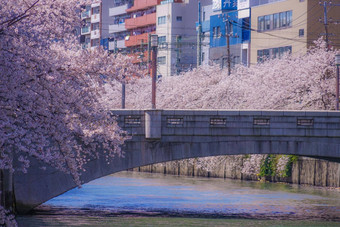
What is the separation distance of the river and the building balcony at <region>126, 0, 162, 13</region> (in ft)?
122

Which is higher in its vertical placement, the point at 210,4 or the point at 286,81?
the point at 210,4

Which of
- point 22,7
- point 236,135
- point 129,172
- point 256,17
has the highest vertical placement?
point 256,17

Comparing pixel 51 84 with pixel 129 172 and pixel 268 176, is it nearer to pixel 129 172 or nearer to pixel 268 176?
pixel 268 176

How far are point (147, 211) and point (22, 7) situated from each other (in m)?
15.3

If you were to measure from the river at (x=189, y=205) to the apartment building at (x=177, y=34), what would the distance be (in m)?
31.4

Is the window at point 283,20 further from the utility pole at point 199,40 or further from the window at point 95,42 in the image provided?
the window at point 95,42

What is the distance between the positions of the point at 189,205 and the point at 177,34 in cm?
4345

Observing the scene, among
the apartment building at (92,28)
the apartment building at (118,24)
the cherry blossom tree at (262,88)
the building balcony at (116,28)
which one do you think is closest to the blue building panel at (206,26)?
the cherry blossom tree at (262,88)

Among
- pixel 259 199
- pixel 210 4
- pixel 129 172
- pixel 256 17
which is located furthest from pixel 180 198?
pixel 210 4

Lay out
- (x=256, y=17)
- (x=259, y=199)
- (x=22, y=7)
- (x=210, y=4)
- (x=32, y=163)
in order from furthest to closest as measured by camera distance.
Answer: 1. (x=210, y=4)
2. (x=256, y=17)
3. (x=259, y=199)
4. (x=32, y=163)
5. (x=22, y=7)

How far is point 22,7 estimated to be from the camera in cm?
1355

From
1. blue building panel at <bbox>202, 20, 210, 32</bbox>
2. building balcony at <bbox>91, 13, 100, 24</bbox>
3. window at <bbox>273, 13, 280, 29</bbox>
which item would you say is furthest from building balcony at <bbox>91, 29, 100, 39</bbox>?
window at <bbox>273, 13, 280, 29</bbox>

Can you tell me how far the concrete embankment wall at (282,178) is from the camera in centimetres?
3703

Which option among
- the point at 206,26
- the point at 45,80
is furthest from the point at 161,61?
the point at 45,80
